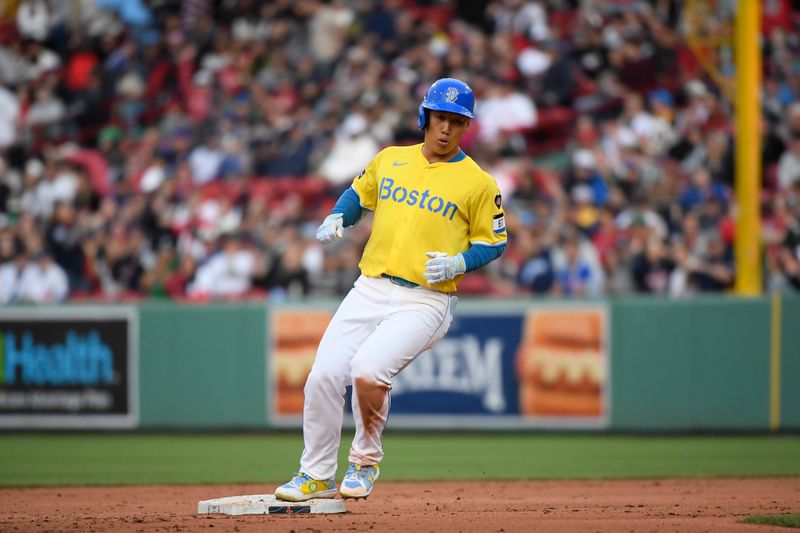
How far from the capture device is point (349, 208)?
24.0 feet

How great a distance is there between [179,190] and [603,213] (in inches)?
234

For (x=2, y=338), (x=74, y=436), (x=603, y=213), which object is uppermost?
(x=603, y=213)

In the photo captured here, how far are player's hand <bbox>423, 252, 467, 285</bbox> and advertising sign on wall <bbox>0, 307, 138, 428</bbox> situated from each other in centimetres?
862

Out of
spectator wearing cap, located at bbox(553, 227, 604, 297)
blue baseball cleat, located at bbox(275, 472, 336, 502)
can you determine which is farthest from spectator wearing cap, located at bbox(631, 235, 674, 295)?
blue baseball cleat, located at bbox(275, 472, 336, 502)

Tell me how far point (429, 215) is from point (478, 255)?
A: 34cm

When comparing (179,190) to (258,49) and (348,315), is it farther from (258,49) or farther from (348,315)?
(348,315)

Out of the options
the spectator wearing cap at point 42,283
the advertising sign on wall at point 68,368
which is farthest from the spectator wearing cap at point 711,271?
the spectator wearing cap at point 42,283

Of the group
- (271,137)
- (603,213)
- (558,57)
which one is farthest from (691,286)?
(271,137)

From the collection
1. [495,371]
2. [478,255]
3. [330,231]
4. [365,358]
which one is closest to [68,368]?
[495,371]

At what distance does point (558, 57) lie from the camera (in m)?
18.0

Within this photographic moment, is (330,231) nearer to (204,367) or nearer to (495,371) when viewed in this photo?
(495,371)

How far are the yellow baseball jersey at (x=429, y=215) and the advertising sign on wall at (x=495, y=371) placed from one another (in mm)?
7155

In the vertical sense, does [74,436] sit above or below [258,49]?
below

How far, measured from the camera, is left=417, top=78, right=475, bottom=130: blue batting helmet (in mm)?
7008
